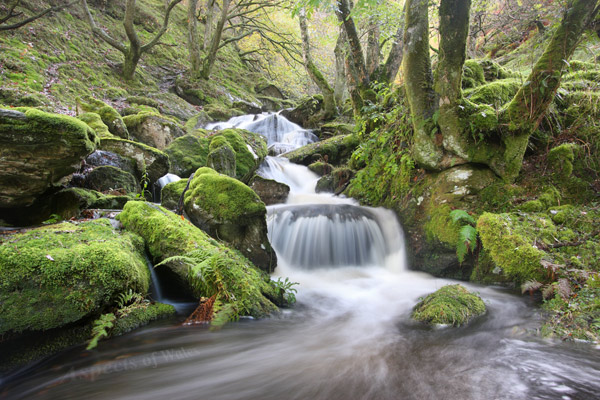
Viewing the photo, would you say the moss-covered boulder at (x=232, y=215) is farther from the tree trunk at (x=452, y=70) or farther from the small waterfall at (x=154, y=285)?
the tree trunk at (x=452, y=70)

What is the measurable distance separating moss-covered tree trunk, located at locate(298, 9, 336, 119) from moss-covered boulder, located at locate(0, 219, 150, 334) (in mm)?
11348

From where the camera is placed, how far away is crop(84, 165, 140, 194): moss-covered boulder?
212 inches

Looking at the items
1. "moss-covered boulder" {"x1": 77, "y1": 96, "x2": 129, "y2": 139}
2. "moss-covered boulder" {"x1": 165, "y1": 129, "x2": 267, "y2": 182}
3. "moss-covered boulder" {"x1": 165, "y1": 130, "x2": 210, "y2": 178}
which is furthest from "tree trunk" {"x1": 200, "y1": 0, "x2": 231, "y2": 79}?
"moss-covered boulder" {"x1": 165, "y1": 130, "x2": 210, "y2": 178}

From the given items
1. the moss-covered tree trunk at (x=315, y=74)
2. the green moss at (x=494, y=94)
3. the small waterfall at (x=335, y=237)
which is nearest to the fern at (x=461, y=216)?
the small waterfall at (x=335, y=237)

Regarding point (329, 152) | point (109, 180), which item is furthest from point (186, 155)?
point (329, 152)

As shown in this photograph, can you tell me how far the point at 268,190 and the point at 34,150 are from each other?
517 centimetres

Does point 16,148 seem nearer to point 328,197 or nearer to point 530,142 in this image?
point 328,197

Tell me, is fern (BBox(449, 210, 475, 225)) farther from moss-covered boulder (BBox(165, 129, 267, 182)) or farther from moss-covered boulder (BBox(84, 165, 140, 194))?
moss-covered boulder (BBox(84, 165, 140, 194))

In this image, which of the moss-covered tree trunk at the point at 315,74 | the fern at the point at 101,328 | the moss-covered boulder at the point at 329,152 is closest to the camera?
the fern at the point at 101,328

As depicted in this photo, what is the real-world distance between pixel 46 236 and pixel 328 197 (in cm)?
652

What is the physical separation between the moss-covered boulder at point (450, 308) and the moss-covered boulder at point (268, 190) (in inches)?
202

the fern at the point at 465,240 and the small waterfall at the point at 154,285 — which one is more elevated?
the fern at the point at 465,240

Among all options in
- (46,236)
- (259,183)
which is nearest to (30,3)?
(259,183)

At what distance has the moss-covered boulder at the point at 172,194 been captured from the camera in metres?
5.80
